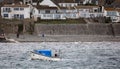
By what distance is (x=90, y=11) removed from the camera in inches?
6885

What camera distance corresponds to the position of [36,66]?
233ft

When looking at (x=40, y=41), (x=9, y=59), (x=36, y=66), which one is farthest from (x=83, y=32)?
(x=36, y=66)

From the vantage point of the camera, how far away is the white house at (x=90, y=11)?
568 feet

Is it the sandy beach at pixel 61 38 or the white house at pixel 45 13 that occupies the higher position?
the white house at pixel 45 13

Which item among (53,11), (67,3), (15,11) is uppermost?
(67,3)

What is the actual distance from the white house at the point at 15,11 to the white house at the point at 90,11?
1591 cm

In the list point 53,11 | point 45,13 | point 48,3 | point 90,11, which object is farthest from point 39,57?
point 48,3

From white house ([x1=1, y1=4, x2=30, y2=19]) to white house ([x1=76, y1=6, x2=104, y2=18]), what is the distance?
52.2 feet

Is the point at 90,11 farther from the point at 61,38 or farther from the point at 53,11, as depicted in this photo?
the point at 61,38

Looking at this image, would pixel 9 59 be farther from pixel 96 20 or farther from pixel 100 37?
pixel 96 20

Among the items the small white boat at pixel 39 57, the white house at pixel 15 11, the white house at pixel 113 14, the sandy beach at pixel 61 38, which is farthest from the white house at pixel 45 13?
the small white boat at pixel 39 57

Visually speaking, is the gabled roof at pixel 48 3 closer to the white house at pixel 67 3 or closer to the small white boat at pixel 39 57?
the white house at pixel 67 3

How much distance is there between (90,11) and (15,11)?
22.3 metres

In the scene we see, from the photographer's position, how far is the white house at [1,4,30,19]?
165m
